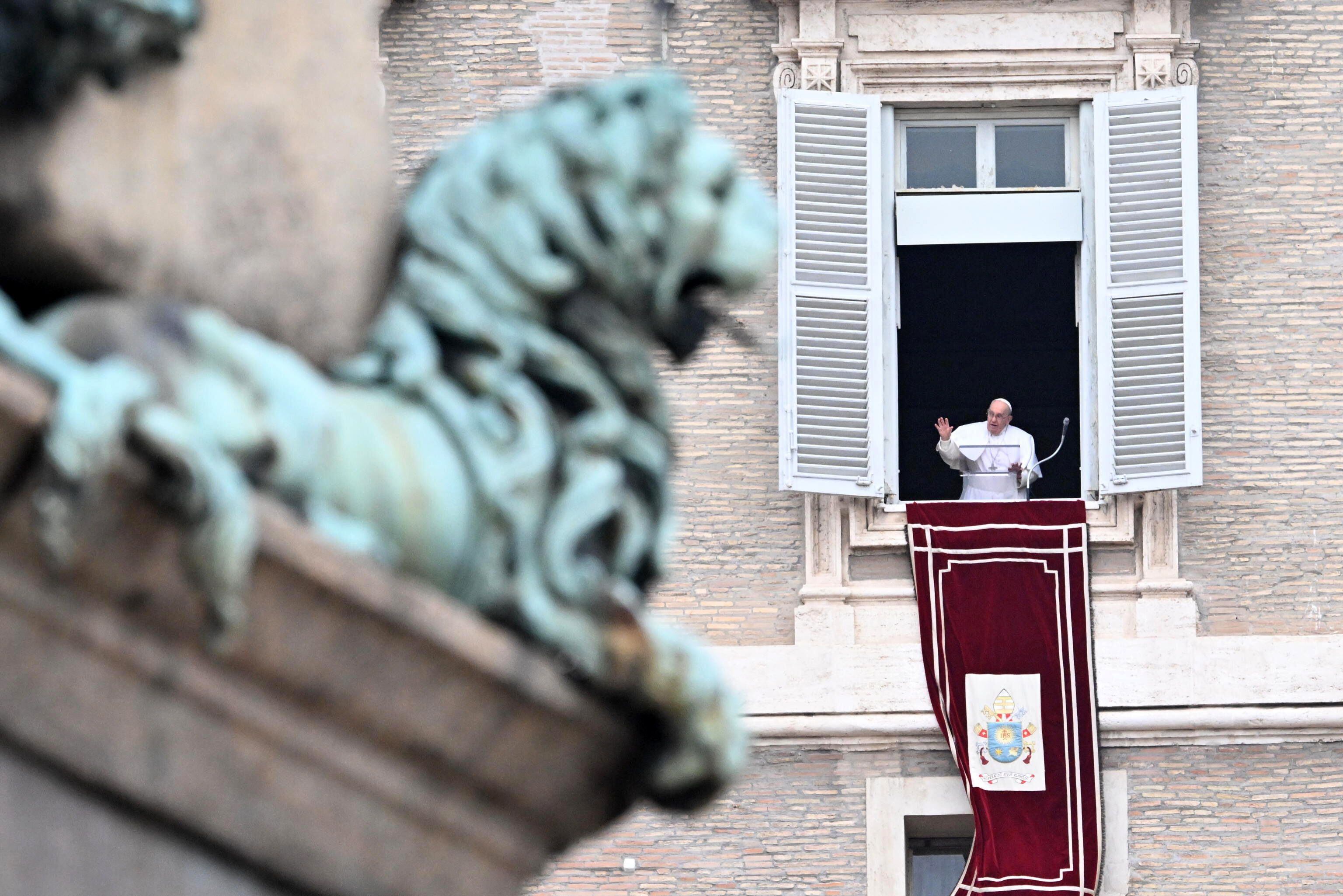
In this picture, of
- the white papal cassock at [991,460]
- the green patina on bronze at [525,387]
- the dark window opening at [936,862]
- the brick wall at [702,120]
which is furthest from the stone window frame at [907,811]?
the green patina on bronze at [525,387]

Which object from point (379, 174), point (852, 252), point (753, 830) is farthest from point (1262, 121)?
point (379, 174)

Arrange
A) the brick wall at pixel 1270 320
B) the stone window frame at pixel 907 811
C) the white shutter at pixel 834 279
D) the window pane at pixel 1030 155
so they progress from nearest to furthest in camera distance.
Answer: the stone window frame at pixel 907 811 < the brick wall at pixel 1270 320 < the white shutter at pixel 834 279 < the window pane at pixel 1030 155

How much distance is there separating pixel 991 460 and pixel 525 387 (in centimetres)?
1626

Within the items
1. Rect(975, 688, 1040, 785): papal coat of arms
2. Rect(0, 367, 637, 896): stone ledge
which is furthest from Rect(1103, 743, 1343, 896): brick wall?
Rect(0, 367, 637, 896): stone ledge

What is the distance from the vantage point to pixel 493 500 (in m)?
2.58

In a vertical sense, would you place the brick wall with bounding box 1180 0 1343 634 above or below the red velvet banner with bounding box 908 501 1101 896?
above

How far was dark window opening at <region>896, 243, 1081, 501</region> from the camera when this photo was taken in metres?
19.4

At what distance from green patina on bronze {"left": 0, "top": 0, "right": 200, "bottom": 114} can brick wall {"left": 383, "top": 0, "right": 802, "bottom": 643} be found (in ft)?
53.0

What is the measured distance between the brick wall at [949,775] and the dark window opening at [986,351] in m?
1.71

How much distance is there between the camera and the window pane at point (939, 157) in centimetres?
1908

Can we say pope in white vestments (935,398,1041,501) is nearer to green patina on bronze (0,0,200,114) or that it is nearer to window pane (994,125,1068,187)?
window pane (994,125,1068,187)

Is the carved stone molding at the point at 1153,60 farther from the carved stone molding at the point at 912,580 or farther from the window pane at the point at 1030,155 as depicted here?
the carved stone molding at the point at 912,580

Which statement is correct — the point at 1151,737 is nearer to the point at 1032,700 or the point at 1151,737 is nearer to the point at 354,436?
the point at 1032,700

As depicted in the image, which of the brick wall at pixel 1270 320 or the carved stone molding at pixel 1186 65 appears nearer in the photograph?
the brick wall at pixel 1270 320
